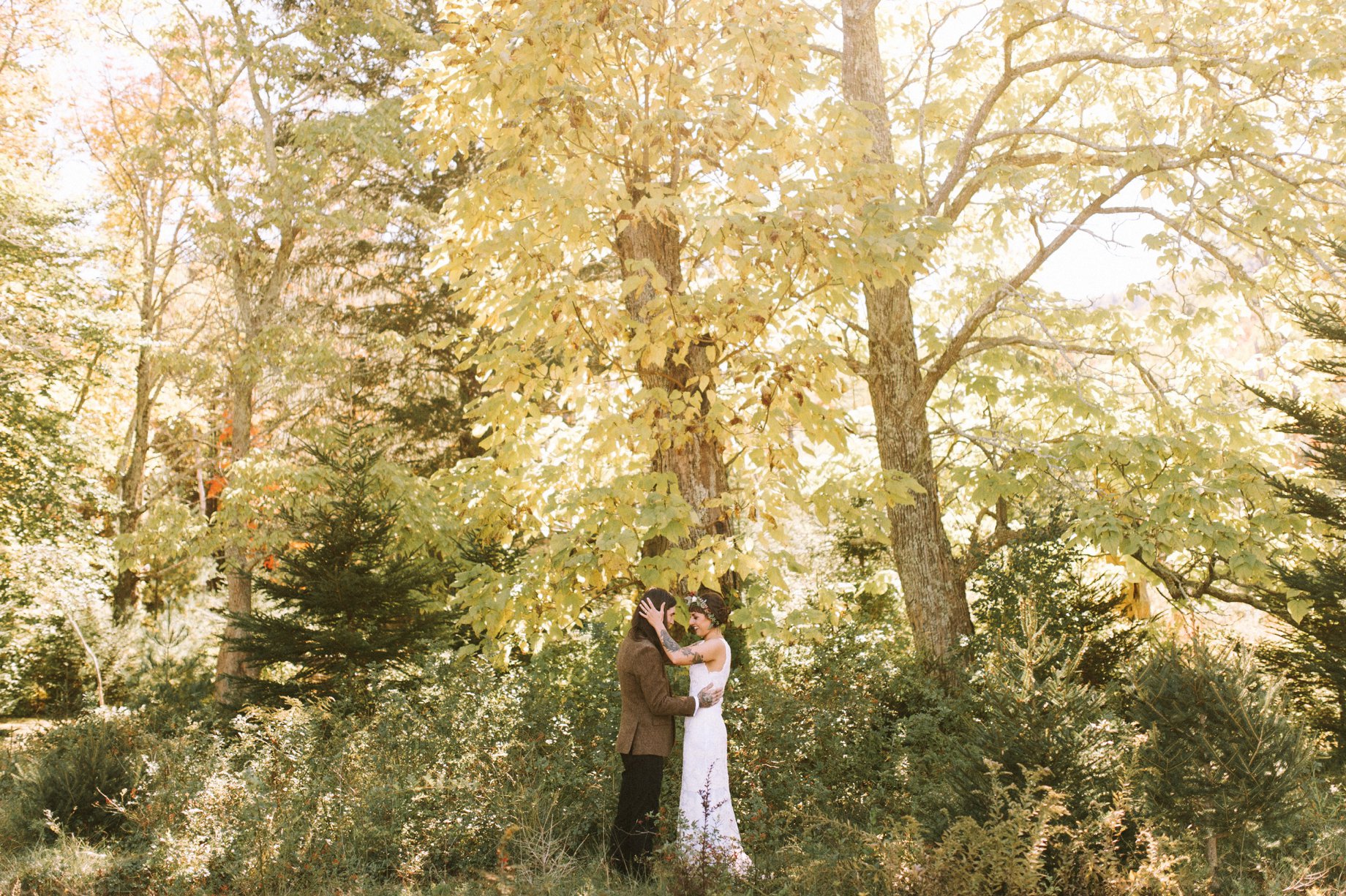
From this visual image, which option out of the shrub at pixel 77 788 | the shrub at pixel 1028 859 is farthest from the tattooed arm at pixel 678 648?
the shrub at pixel 77 788

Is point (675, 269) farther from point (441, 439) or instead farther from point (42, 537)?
point (42, 537)

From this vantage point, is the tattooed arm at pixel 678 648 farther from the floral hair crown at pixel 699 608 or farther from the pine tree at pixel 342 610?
the pine tree at pixel 342 610

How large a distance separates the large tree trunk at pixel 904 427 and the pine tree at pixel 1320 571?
113 inches

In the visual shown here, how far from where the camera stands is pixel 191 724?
7930 mm

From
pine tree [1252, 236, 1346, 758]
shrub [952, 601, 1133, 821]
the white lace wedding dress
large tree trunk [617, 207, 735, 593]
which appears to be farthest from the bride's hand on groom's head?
pine tree [1252, 236, 1346, 758]

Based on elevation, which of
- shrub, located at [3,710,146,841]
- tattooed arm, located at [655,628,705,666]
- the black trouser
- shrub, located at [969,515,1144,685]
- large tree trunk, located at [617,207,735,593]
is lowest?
shrub, located at [3,710,146,841]

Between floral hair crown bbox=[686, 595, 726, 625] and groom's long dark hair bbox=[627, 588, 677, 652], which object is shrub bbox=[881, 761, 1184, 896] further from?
groom's long dark hair bbox=[627, 588, 677, 652]

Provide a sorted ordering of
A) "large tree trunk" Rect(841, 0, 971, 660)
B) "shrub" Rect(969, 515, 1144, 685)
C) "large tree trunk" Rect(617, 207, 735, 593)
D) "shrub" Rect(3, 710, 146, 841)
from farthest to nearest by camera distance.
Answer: "large tree trunk" Rect(841, 0, 971, 660) → "shrub" Rect(969, 515, 1144, 685) → "shrub" Rect(3, 710, 146, 841) → "large tree trunk" Rect(617, 207, 735, 593)

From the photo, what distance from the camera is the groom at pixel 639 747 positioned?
5.70 m

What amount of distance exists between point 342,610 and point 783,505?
4.95m

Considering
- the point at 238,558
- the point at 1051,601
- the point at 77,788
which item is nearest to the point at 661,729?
the point at 1051,601

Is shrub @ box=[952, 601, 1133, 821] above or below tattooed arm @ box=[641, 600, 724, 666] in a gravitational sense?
below

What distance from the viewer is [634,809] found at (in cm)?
574

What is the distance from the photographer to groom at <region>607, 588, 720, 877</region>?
570 cm
